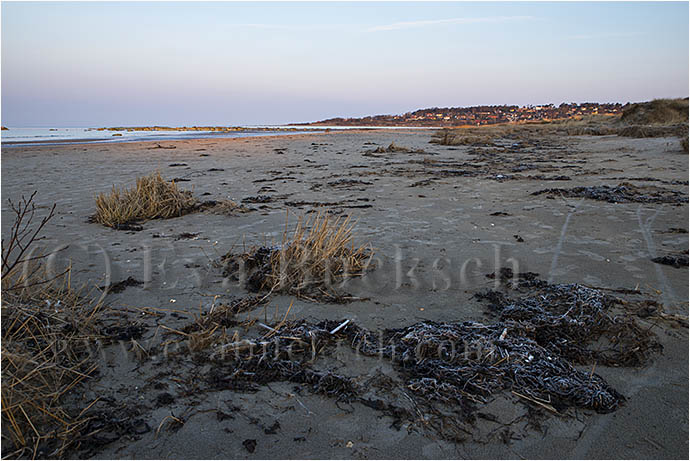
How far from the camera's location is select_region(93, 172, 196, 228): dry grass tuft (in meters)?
4.73

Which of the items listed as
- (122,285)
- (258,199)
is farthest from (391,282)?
(258,199)

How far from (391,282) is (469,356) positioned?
1.11 m

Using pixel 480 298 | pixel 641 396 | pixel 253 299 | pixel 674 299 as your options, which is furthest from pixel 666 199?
pixel 253 299

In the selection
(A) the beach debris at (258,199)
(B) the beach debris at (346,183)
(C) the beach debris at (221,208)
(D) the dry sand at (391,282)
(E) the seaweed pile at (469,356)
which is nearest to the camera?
(D) the dry sand at (391,282)

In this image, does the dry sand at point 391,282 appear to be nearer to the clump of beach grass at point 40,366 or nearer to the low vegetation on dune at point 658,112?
the clump of beach grass at point 40,366

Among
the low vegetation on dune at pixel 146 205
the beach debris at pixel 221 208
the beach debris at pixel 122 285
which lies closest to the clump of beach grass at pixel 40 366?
the beach debris at pixel 122 285

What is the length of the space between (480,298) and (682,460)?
4.57 feet

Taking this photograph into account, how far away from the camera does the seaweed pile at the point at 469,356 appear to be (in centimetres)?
176

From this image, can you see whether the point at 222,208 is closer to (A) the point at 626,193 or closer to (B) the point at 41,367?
(B) the point at 41,367

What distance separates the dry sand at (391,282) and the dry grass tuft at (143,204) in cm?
18

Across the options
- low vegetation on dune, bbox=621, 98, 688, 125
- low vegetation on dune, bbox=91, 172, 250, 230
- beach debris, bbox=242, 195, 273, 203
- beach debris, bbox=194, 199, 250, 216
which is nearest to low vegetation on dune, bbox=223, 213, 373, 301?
beach debris, bbox=194, 199, 250, 216

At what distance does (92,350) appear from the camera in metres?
2.09

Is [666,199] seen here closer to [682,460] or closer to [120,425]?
[682,460]

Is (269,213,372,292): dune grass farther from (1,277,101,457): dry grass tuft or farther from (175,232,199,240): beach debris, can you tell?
(175,232,199,240): beach debris
